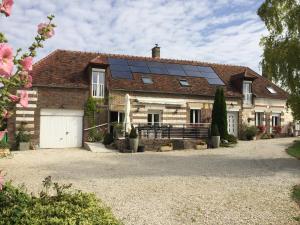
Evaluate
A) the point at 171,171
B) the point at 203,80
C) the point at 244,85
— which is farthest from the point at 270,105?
the point at 171,171

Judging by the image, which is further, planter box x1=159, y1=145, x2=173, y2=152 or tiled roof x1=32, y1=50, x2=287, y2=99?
tiled roof x1=32, y1=50, x2=287, y2=99

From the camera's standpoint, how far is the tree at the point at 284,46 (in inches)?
529

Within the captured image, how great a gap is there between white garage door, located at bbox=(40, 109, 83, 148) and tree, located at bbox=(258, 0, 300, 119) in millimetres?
12296

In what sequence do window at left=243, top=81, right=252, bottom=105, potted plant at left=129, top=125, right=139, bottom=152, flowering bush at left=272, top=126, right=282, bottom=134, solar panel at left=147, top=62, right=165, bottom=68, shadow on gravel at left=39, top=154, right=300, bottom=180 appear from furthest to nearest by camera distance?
→ flowering bush at left=272, top=126, right=282, bottom=134
window at left=243, top=81, right=252, bottom=105
solar panel at left=147, top=62, right=165, bottom=68
potted plant at left=129, top=125, right=139, bottom=152
shadow on gravel at left=39, top=154, right=300, bottom=180

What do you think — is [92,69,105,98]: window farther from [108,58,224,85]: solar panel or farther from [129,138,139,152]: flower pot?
[129,138,139,152]: flower pot

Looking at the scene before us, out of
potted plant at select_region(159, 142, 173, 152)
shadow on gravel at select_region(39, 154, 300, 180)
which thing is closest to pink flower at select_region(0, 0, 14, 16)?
shadow on gravel at select_region(39, 154, 300, 180)

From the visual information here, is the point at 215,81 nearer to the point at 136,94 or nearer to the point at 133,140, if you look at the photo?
the point at 136,94

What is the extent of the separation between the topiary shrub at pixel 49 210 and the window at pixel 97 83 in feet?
55.4

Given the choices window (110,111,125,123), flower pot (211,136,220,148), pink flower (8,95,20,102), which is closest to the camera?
pink flower (8,95,20,102)

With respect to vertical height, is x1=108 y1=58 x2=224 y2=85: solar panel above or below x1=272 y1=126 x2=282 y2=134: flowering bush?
above

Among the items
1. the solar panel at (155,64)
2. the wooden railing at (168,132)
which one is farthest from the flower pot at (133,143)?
the solar panel at (155,64)

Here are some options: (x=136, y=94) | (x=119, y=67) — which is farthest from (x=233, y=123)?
(x=119, y=67)

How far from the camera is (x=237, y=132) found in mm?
25609

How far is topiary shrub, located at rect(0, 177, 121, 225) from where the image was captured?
13.4 feet
